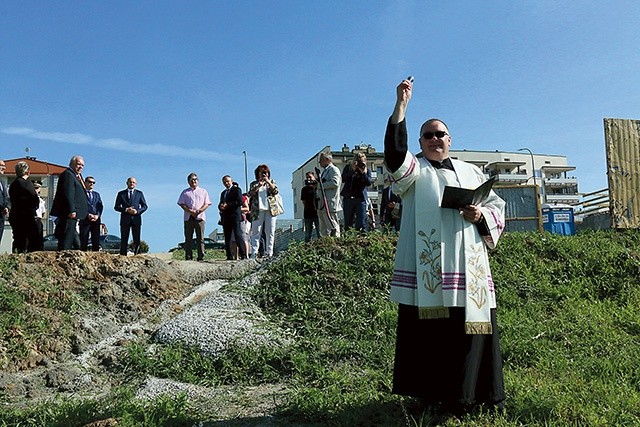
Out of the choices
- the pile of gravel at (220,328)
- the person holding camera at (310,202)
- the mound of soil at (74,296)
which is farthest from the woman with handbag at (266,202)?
the pile of gravel at (220,328)

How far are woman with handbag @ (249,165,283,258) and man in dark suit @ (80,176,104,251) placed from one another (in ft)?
9.71

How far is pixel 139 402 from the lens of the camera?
4.94 metres

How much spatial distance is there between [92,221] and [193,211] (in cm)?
187

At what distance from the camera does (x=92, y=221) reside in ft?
37.8

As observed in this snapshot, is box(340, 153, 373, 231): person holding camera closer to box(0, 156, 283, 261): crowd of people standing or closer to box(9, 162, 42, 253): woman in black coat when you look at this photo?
box(0, 156, 283, 261): crowd of people standing

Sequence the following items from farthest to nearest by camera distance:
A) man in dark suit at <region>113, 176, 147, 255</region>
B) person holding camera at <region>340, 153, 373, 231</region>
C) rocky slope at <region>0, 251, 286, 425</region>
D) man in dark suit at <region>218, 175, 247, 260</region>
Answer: man in dark suit at <region>113, 176, 147, 255</region>
man in dark suit at <region>218, 175, 247, 260</region>
person holding camera at <region>340, 153, 373, 231</region>
rocky slope at <region>0, 251, 286, 425</region>

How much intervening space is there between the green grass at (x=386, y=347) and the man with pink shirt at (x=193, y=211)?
11.1 feet

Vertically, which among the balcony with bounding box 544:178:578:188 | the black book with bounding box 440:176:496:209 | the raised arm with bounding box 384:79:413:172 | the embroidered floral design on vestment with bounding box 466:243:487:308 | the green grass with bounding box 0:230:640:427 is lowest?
the green grass with bounding box 0:230:640:427

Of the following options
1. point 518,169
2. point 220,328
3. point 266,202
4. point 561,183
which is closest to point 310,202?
point 266,202

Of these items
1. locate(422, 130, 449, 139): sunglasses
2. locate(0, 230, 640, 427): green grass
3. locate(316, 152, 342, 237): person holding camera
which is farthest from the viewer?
locate(316, 152, 342, 237): person holding camera

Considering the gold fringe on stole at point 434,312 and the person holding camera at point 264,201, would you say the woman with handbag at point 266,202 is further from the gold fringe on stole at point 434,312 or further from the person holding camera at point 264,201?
the gold fringe on stole at point 434,312

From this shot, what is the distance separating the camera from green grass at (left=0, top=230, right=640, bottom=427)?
15.1 ft

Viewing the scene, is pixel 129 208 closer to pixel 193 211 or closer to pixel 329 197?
pixel 193 211

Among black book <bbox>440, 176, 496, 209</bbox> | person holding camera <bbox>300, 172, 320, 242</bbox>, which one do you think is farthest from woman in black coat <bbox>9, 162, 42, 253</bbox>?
black book <bbox>440, 176, 496, 209</bbox>
